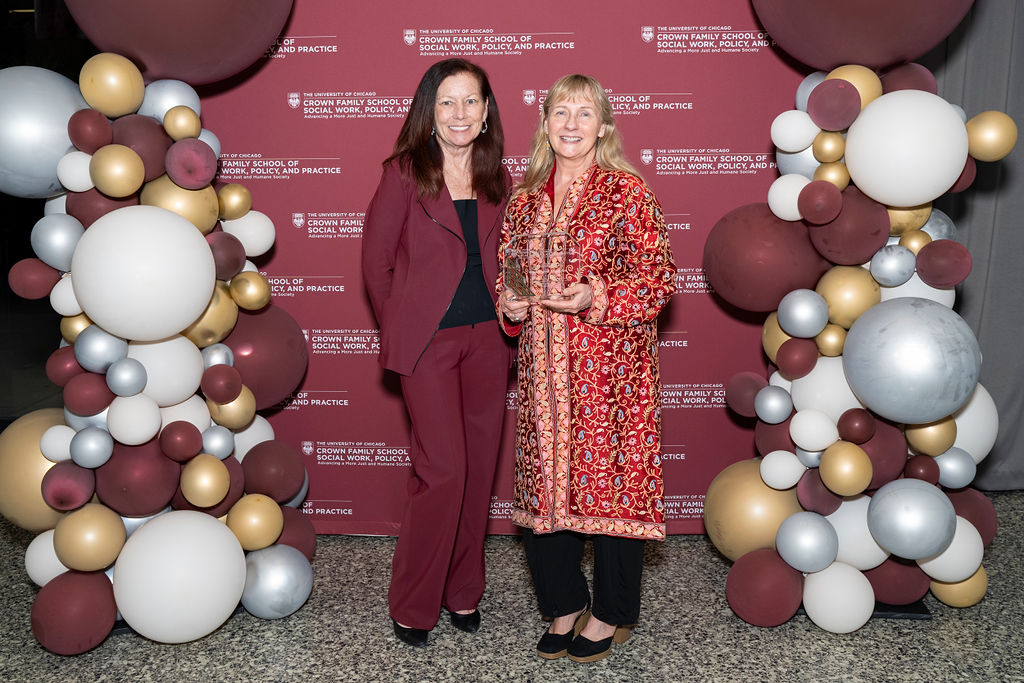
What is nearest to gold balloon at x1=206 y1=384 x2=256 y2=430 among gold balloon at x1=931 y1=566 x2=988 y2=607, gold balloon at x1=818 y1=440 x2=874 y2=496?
gold balloon at x1=818 y1=440 x2=874 y2=496

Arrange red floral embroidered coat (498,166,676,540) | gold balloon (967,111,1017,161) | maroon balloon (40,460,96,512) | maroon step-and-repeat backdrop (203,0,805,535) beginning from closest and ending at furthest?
red floral embroidered coat (498,166,676,540) < maroon balloon (40,460,96,512) < gold balloon (967,111,1017,161) < maroon step-and-repeat backdrop (203,0,805,535)

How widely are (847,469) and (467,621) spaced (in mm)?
1360

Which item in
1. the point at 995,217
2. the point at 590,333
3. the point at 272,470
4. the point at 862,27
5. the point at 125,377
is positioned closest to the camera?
the point at 590,333

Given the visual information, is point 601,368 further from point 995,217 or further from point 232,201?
point 995,217

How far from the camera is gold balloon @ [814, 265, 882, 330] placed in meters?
2.83

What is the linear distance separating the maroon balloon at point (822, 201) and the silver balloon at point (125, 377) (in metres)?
2.17

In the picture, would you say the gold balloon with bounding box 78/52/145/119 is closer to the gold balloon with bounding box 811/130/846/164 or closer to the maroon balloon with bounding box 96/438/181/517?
the maroon balloon with bounding box 96/438/181/517

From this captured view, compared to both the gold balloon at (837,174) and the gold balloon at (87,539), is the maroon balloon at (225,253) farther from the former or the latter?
the gold balloon at (837,174)

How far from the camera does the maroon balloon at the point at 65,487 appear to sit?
8.50 ft

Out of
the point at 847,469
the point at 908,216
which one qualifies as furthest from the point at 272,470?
the point at 908,216

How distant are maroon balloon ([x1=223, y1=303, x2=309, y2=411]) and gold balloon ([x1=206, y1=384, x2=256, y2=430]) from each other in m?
0.12

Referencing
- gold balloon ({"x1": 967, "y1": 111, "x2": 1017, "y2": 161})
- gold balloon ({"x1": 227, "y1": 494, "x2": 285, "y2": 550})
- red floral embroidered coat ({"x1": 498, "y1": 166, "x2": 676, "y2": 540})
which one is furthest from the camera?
gold balloon ({"x1": 227, "y1": 494, "x2": 285, "y2": 550})

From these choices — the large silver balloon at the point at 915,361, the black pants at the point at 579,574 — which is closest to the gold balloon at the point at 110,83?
the black pants at the point at 579,574

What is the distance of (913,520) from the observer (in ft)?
8.80
